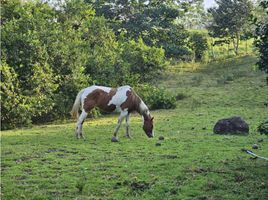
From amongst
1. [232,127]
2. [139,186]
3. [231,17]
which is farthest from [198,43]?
[139,186]

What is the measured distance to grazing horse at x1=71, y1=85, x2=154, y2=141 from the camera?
14164 millimetres

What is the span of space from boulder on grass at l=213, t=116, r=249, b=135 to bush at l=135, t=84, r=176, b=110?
9.64 metres

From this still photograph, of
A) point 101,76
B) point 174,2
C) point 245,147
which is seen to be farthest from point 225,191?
point 174,2

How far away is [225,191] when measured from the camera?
745cm

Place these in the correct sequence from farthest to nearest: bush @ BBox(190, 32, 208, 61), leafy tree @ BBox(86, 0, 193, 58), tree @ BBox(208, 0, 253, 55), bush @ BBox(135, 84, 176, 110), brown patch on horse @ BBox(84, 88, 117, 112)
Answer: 1. bush @ BBox(190, 32, 208, 61)
2. tree @ BBox(208, 0, 253, 55)
3. leafy tree @ BBox(86, 0, 193, 58)
4. bush @ BBox(135, 84, 176, 110)
5. brown patch on horse @ BBox(84, 88, 117, 112)

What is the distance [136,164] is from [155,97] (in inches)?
583

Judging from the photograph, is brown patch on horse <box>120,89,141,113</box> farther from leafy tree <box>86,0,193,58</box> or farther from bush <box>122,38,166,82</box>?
leafy tree <box>86,0,193,58</box>

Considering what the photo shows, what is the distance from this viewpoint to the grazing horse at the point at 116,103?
1416 centimetres

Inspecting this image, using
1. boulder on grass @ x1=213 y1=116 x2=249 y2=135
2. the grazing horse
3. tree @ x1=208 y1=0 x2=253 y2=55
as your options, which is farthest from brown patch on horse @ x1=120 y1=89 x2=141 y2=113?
tree @ x1=208 y1=0 x2=253 y2=55

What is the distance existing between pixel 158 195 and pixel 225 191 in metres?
1.26

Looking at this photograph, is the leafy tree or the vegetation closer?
the vegetation

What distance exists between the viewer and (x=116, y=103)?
14266mm

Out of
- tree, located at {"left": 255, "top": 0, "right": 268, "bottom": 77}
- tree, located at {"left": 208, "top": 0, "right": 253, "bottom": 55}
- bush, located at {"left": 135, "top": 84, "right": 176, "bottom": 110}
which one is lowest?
bush, located at {"left": 135, "top": 84, "right": 176, "bottom": 110}

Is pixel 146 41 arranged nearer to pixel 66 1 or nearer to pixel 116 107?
pixel 66 1
